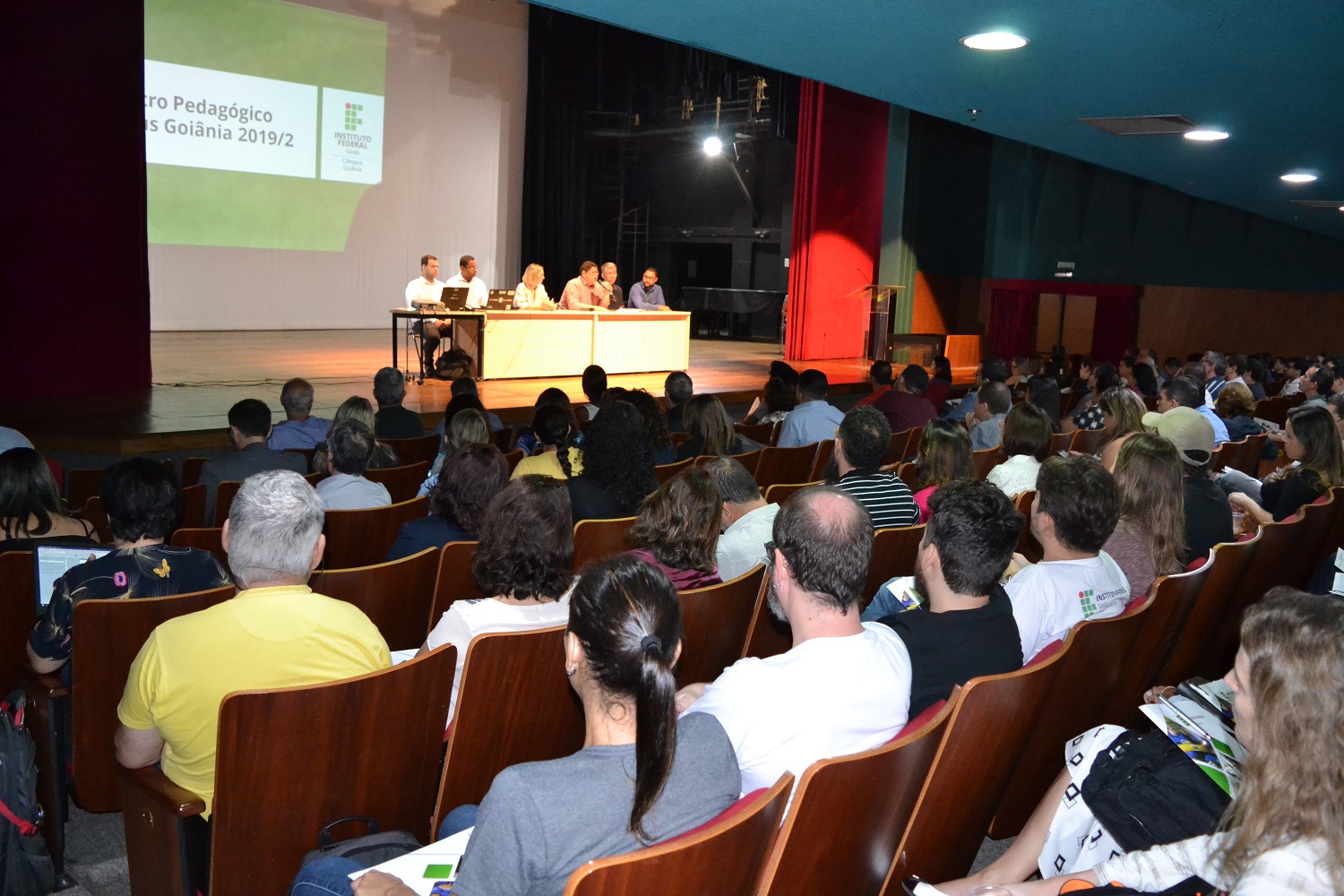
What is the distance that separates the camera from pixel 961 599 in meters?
2.26

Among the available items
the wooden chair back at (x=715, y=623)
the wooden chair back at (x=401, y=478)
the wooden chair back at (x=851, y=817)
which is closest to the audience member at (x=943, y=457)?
the wooden chair back at (x=715, y=623)

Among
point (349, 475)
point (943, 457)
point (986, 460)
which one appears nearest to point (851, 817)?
point (943, 457)

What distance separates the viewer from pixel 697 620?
8.41ft

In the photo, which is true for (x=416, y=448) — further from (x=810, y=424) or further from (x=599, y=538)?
(x=599, y=538)

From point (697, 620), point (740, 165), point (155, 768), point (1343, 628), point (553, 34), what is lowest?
point (155, 768)

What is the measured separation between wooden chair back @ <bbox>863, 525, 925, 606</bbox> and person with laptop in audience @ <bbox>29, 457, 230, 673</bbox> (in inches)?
73.4

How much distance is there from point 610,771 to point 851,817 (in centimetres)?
39

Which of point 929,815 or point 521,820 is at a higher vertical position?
point 521,820

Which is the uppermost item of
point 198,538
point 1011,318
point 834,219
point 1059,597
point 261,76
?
point 261,76

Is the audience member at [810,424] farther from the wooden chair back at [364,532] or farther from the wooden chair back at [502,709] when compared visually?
the wooden chair back at [502,709]

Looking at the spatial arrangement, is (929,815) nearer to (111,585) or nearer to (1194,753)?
(1194,753)

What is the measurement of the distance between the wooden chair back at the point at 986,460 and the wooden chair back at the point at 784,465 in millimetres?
774

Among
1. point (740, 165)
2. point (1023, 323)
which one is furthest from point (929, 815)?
point (740, 165)

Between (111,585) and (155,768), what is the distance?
0.62m
